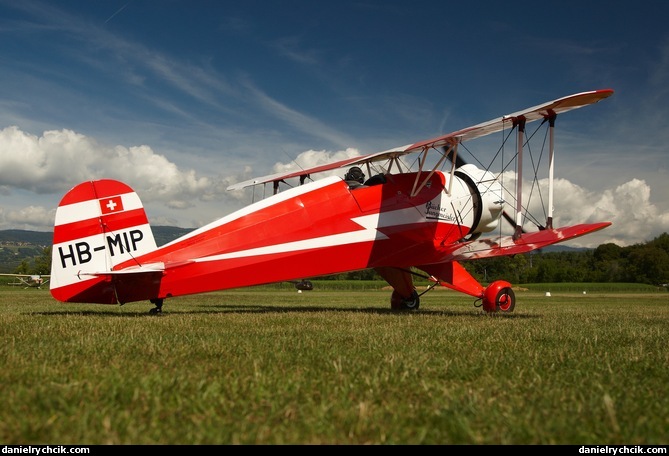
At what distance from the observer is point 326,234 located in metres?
10.8

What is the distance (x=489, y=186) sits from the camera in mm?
13672

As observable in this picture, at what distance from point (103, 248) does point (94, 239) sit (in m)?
0.21

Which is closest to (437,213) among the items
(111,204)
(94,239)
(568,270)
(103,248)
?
(111,204)

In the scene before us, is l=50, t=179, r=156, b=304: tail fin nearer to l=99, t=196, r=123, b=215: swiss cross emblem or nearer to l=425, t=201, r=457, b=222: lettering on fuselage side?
l=99, t=196, r=123, b=215: swiss cross emblem

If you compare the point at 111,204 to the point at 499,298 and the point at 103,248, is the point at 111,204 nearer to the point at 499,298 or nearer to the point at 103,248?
the point at 103,248

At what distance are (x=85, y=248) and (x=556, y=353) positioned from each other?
7.45 m

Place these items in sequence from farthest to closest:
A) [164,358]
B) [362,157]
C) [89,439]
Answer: [362,157] → [164,358] → [89,439]

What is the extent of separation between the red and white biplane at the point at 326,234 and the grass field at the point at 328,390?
10.6ft

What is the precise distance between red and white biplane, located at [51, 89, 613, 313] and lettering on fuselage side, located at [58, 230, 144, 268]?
16 millimetres

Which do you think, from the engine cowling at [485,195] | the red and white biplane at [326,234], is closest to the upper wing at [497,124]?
the red and white biplane at [326,234]

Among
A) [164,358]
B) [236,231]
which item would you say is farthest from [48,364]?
[236,231]

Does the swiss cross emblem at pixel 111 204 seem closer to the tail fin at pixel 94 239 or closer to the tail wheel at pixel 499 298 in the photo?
the tail fin at pixel 94 239

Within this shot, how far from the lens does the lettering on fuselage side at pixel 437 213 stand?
12422 millimetres

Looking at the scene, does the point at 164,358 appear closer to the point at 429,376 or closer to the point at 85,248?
the point at 429,376
